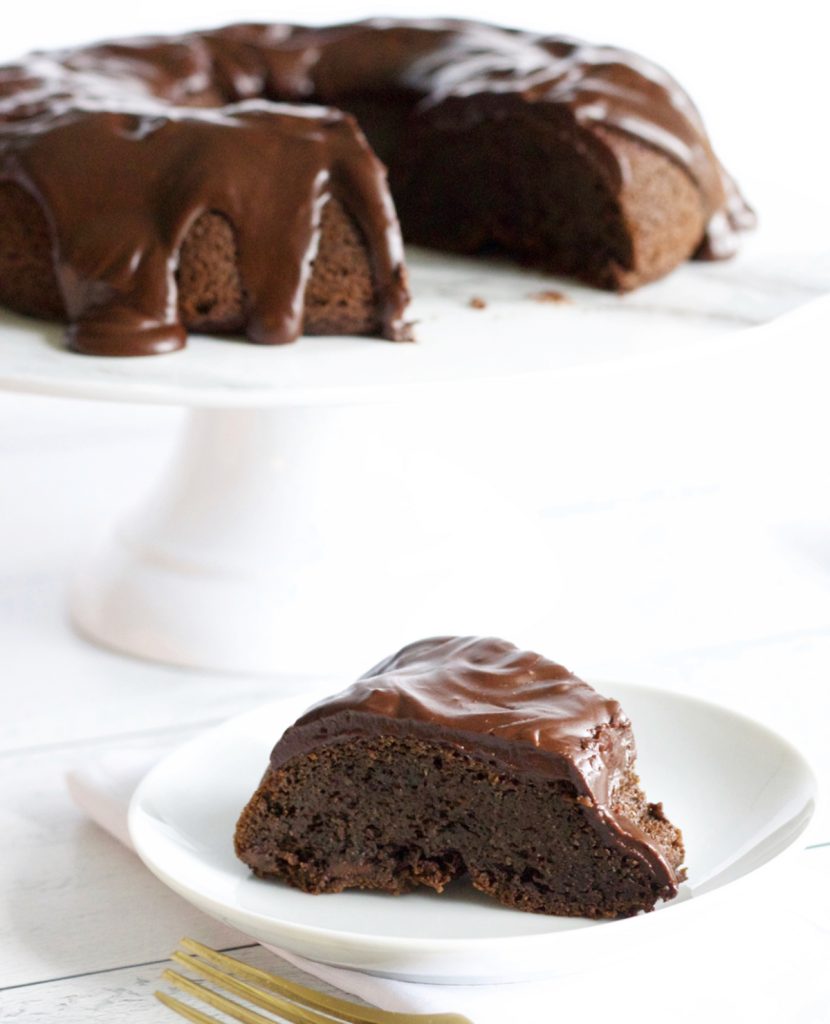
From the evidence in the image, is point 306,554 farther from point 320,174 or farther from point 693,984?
point 693,984

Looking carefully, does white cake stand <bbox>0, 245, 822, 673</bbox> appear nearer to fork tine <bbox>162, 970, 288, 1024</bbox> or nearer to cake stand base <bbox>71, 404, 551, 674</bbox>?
cake stand base <bbox>71, 404, 551, 674</bbox>

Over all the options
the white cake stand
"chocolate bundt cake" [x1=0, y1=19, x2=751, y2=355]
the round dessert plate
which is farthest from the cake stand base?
the round dessert plate

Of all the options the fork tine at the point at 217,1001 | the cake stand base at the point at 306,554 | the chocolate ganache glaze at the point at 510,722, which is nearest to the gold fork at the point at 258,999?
the fork tine at the point at 217,1001

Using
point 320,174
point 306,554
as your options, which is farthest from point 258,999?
point 320,174

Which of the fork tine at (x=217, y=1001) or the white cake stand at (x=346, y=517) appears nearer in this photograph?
the fork tine at (x=217, y=1001)

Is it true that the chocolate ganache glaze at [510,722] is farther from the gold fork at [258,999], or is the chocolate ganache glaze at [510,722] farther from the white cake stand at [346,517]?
the white cake stand at [346,517]

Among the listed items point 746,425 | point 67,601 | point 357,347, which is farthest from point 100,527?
point 746,425

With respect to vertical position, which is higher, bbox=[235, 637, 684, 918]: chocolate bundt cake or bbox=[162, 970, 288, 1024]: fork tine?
bbox=[235, 637, 684, 918]: chocolate bundt cake
